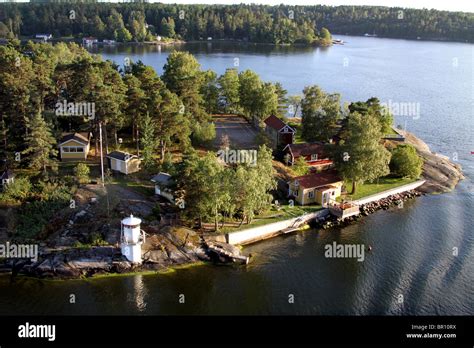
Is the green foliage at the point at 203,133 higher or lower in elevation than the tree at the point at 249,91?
lower

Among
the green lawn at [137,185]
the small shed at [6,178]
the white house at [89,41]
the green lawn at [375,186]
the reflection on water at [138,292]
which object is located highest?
the white house at [89,41]

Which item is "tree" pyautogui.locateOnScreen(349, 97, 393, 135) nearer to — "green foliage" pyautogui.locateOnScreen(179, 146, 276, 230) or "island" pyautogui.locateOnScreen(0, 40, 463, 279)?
"island" pyautogui.locateOnScreen(0, 40, 463, 279)

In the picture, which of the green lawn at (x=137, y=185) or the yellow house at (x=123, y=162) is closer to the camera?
the green lawn at (x=137, y=185)

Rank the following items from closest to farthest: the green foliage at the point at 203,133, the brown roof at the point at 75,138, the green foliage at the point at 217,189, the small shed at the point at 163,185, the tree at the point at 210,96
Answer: the green foliage at the point at 217,189 → the small shed at the point at 163,185 → the brown roof at the point at 75,138 → the green foliage at the point at 203,133 → the tree at the point at 210,96

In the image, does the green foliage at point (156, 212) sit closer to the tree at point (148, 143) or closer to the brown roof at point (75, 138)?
the tree at point (148, 143)

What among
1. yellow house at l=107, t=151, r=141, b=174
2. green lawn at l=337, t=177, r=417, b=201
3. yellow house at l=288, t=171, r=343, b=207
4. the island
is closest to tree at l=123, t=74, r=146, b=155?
the island

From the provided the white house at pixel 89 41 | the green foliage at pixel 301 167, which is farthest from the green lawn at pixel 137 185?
the white house at pixel 89 41

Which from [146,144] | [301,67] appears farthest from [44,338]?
[301,67]
